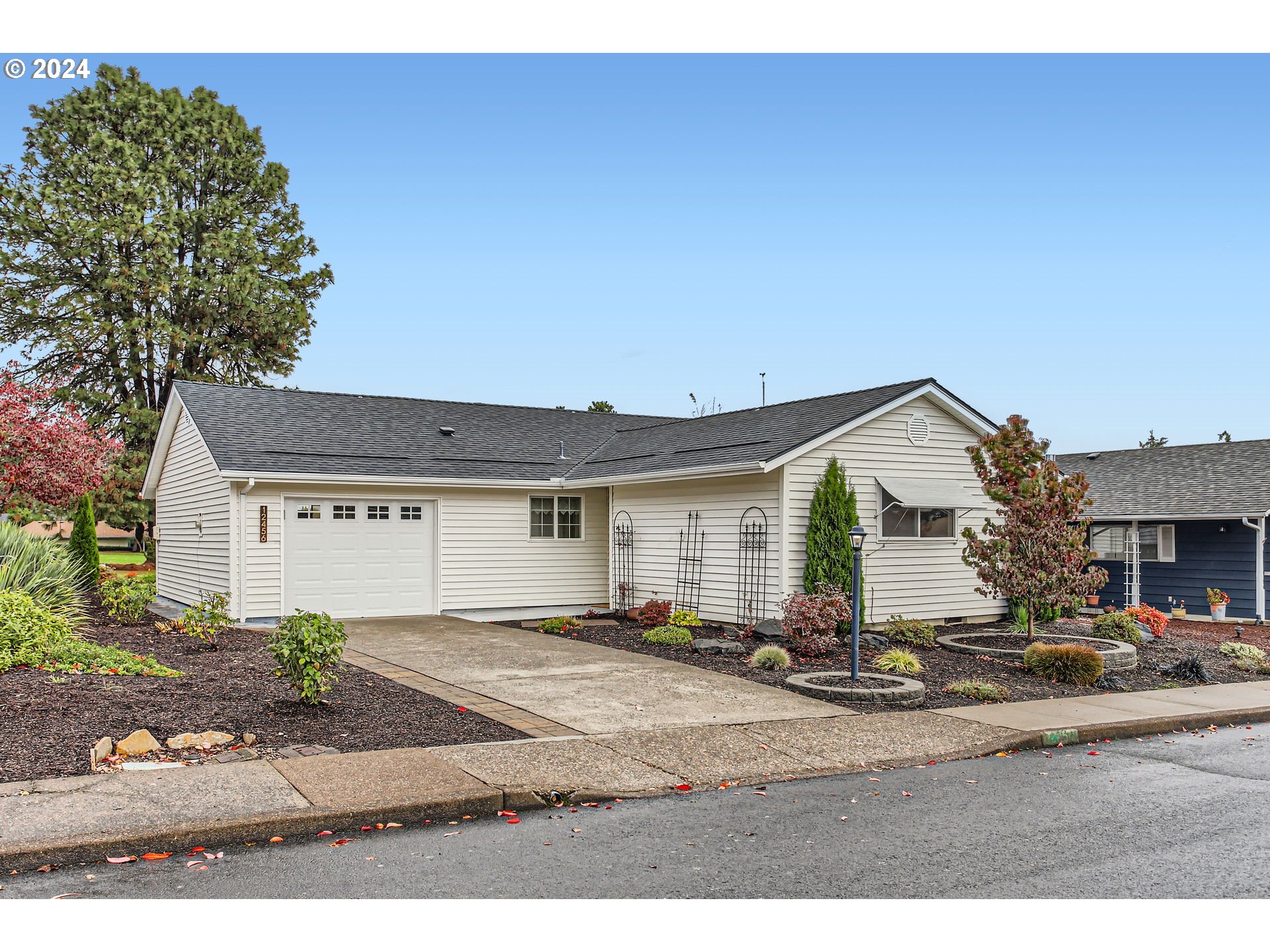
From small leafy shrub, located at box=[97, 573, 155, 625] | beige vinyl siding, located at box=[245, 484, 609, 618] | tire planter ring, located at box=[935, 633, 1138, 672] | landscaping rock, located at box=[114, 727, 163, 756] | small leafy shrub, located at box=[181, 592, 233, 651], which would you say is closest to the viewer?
landscaping rock, located at box=[114, 727, 163, 756]

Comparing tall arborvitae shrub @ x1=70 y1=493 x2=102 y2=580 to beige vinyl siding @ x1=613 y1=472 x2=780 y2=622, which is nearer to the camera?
beige vinyl siding @ x1=613 y1=472 x2=780 y2=622

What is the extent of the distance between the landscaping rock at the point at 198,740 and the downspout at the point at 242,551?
8465mm

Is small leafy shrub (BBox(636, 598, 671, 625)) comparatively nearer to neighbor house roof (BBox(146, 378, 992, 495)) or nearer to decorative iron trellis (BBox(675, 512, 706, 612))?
decorative iron trellis (BBox(675, 512, 706, 612))

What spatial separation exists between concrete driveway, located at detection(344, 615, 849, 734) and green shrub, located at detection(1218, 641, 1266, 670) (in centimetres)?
702

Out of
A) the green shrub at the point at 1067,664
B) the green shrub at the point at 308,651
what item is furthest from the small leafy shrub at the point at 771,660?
the green shrub at the point at 308,651

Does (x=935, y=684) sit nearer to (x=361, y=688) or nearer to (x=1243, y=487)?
(x=361, y=688)

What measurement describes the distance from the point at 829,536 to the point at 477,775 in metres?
8.92

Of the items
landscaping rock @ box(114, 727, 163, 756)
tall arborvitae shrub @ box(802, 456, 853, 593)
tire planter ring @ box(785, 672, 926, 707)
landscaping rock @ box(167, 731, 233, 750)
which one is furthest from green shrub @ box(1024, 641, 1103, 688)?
landscaping rock @ box(114, 727, 163, 756)

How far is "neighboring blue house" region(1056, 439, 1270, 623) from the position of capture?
767 inches

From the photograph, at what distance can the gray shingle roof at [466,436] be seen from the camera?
1551cm

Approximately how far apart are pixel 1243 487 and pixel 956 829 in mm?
18414

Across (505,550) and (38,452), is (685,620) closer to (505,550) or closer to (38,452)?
(505,550)

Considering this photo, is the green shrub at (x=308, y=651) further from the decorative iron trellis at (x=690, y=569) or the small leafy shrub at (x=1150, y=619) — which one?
the small leafy shrub at (x=1150, y=619)

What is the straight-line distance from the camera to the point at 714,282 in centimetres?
2166
